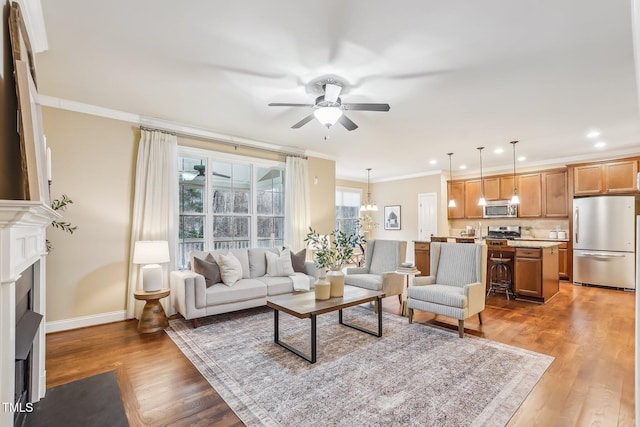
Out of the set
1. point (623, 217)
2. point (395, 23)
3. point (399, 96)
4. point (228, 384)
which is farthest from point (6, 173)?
point (623, 217)

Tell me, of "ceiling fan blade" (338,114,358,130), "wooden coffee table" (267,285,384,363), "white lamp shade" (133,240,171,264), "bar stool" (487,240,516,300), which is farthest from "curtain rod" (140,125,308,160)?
"bar stool" (487,240,516,300)

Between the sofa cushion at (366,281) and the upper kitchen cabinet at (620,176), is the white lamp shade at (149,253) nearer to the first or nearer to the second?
the sofa cushion at (366,281)

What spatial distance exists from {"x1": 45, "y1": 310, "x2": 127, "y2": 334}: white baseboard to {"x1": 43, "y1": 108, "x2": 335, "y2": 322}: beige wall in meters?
0.05

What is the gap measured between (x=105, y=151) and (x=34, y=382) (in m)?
2.92

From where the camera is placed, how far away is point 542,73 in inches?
117

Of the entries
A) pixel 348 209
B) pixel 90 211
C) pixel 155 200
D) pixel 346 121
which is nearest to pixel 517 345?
pixel 346 121

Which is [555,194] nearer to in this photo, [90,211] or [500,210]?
[500,210]

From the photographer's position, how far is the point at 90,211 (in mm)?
3826

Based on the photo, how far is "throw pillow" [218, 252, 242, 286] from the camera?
162 inches

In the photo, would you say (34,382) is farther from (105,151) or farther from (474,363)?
(474,363)

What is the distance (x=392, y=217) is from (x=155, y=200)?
6868 millimetres

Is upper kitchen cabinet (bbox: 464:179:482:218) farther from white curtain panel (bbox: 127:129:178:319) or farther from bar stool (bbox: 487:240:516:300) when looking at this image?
white curtain panel (bbox: 127:129:178:319)

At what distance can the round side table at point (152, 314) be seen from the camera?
358 centimetres

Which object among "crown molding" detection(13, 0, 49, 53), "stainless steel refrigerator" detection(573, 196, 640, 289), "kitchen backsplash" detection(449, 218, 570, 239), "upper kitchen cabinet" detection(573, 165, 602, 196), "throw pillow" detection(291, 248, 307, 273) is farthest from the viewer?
"kitchen backsplash" detection(449, 218, 570, 239)
